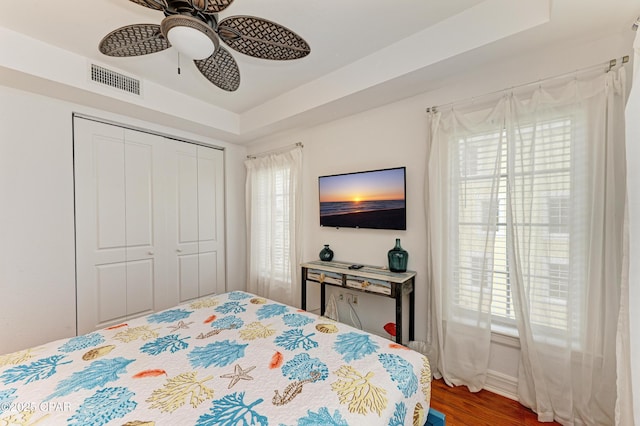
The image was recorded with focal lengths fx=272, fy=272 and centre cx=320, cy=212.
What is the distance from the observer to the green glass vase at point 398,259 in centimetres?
236

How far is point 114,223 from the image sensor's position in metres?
2.77

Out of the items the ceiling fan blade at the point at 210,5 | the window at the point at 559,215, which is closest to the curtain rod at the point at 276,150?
the ceiling fan blade at the point at 210,5

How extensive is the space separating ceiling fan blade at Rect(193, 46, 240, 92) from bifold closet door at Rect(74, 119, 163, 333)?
1.60 metres

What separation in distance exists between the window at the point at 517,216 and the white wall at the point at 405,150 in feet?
1.06

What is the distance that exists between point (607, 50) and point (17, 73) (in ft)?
12.9

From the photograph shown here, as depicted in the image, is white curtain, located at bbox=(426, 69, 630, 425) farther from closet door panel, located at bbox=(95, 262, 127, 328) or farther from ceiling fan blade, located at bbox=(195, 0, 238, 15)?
closet door panel, located at bbox=(95, 262, 127, 328)

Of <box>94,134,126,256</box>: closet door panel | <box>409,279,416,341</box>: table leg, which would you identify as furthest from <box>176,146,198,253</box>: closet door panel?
<box>409,279,416,341</box>: table leg

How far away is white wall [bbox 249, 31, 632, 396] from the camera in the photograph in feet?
5.85

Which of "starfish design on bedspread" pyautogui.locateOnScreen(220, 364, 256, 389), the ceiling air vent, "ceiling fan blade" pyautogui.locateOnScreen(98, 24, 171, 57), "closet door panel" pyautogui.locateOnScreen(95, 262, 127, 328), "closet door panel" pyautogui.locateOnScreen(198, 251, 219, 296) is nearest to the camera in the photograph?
"starfish design on bedspread" pyautogui.locateOnScreen(220, 364, 256, 389)

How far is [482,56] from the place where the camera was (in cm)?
184

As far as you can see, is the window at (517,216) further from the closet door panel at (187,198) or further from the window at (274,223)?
the closet door panel at (187,198)

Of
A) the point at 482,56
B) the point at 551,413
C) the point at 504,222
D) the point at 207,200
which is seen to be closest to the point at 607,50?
the point at 482,56

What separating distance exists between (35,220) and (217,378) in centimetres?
234

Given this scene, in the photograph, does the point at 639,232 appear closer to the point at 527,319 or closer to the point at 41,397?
the point at 527,319
